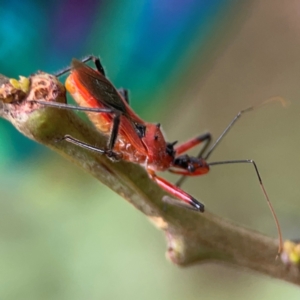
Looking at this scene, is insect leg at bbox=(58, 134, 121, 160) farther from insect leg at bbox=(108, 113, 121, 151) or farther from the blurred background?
the blurred background

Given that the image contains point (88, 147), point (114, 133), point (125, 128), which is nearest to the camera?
point (88, 147)

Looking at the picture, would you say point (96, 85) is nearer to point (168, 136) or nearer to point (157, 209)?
point (157, 209)

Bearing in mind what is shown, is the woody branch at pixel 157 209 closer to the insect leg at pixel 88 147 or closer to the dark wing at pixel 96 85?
the insect leg at pixel 88 147

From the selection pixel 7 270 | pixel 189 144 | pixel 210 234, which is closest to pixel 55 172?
pixel 7 270

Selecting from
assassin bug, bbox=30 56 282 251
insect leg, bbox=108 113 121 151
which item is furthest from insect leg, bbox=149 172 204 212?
insect leg, bbox=108 113 121 151

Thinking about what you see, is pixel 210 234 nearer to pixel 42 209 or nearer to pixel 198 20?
pixel 42 209

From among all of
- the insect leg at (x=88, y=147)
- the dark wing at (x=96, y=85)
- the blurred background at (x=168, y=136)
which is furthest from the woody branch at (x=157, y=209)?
the blurred background at (x=168, y=136)

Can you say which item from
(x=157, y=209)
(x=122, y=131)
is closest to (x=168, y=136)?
(x=122, y=131)
